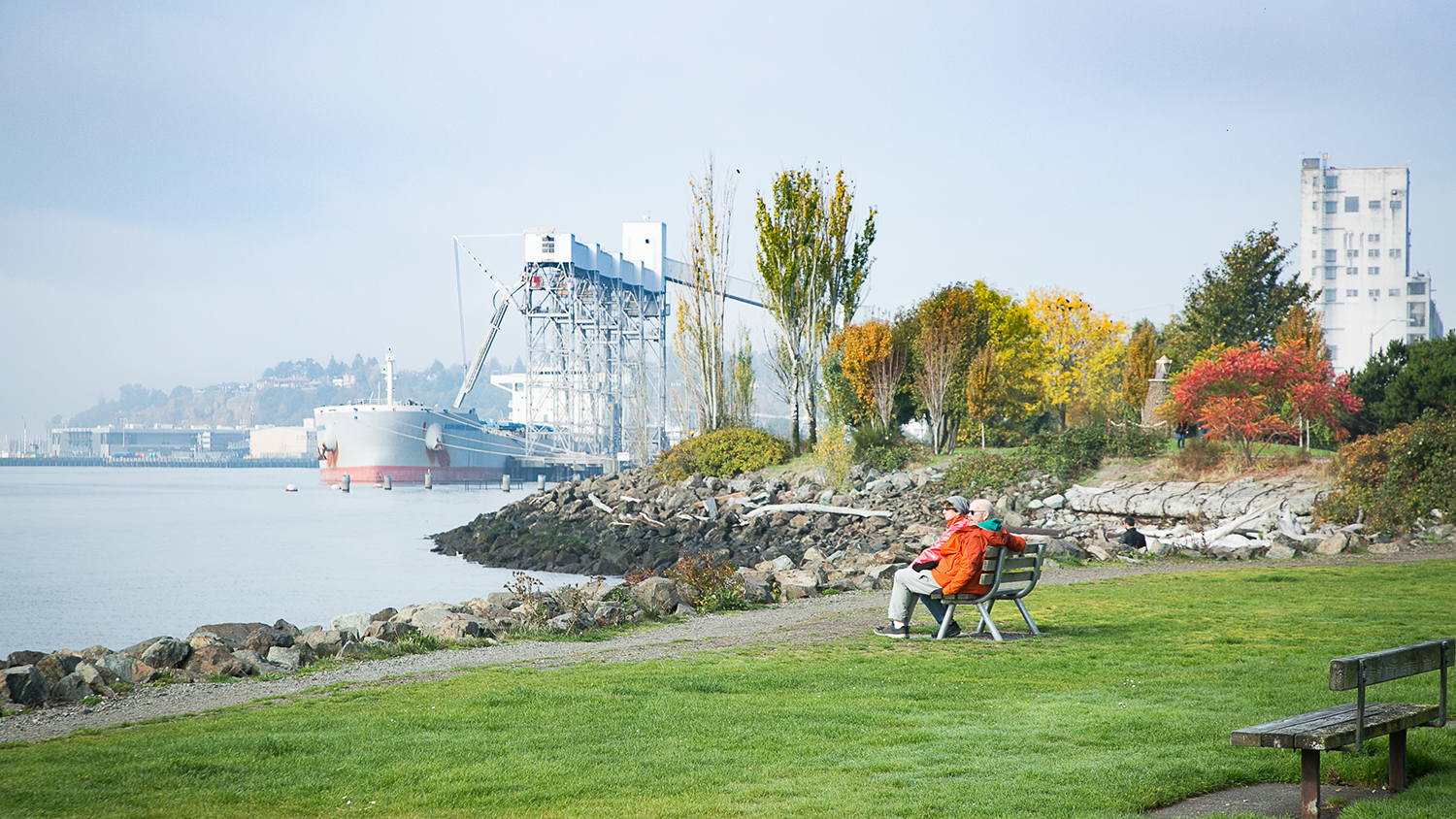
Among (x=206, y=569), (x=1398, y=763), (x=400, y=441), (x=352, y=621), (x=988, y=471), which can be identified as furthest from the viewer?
(x=400, y=441)

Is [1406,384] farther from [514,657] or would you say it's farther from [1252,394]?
[514,657]

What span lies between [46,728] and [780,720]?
13.3 ft

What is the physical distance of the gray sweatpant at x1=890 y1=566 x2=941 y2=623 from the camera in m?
7.75

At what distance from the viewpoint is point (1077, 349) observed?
127 ft

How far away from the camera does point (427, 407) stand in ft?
236

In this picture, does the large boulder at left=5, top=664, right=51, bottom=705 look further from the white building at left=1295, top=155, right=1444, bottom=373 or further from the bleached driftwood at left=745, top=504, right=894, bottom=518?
the white building at left=1295, top=155, right=1444, bottom=373

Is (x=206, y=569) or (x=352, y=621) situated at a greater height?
(x=352, y=621)

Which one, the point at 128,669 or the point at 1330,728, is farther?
the point at 128,669

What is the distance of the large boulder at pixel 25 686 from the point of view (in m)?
6.43

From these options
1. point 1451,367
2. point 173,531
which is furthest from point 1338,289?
point 173,531

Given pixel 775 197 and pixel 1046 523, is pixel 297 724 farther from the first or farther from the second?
pixel 775 197

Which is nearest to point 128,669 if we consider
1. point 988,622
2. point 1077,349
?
point 988,622

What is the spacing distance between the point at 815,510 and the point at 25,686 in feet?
60.5

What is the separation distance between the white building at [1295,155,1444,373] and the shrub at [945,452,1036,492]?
70.5 metres
